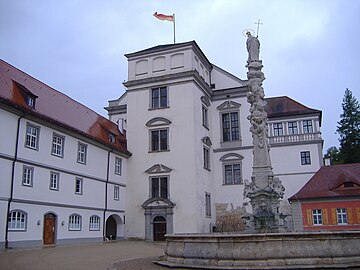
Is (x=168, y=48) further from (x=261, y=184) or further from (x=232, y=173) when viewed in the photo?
(x=261, y=184)

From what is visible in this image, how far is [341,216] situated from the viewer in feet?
98.1

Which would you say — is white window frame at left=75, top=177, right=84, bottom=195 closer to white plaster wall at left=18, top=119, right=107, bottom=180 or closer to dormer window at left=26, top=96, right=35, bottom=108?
white plaster wall at left=18, top=119, right=107, bottom=180

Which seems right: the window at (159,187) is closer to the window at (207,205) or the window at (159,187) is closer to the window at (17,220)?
the window at (207,205)

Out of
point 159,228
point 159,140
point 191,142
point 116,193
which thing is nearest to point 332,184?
point 191,142

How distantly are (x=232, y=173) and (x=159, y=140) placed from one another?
7192 mm

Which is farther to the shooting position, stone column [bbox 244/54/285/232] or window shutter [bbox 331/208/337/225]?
window shutter [bbox 331/208/337/225]

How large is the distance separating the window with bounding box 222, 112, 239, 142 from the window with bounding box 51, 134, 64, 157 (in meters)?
15.5

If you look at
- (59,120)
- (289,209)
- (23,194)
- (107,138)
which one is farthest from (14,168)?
(289,209)

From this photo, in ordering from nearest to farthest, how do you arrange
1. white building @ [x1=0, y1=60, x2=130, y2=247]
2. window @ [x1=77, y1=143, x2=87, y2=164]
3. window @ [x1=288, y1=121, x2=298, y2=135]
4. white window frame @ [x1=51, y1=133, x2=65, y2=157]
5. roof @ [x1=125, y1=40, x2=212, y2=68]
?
1. white building @ [x1=0, y1=60, x2=130, y2=247]
2. white window frame @ [x1=51, y1=133, x2=65, y2=157]
3. window @ [x1=77, y1=143, x2=87, y2=164]
4. roof @ [x1=125, y1=40, x2=212, y2=68]
5. window @ [x1=288, y1=121, x2=298, y2=135]

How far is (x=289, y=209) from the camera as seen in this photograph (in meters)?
33.6

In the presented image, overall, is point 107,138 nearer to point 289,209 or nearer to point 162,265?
point 289,209

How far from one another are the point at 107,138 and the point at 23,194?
11.0 meters

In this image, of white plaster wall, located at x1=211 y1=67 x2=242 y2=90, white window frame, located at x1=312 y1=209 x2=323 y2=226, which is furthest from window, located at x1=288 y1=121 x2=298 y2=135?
white window frame, located at x1=312 y1=209 x2=323 y2=226

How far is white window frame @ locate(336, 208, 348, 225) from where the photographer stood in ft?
97.5
